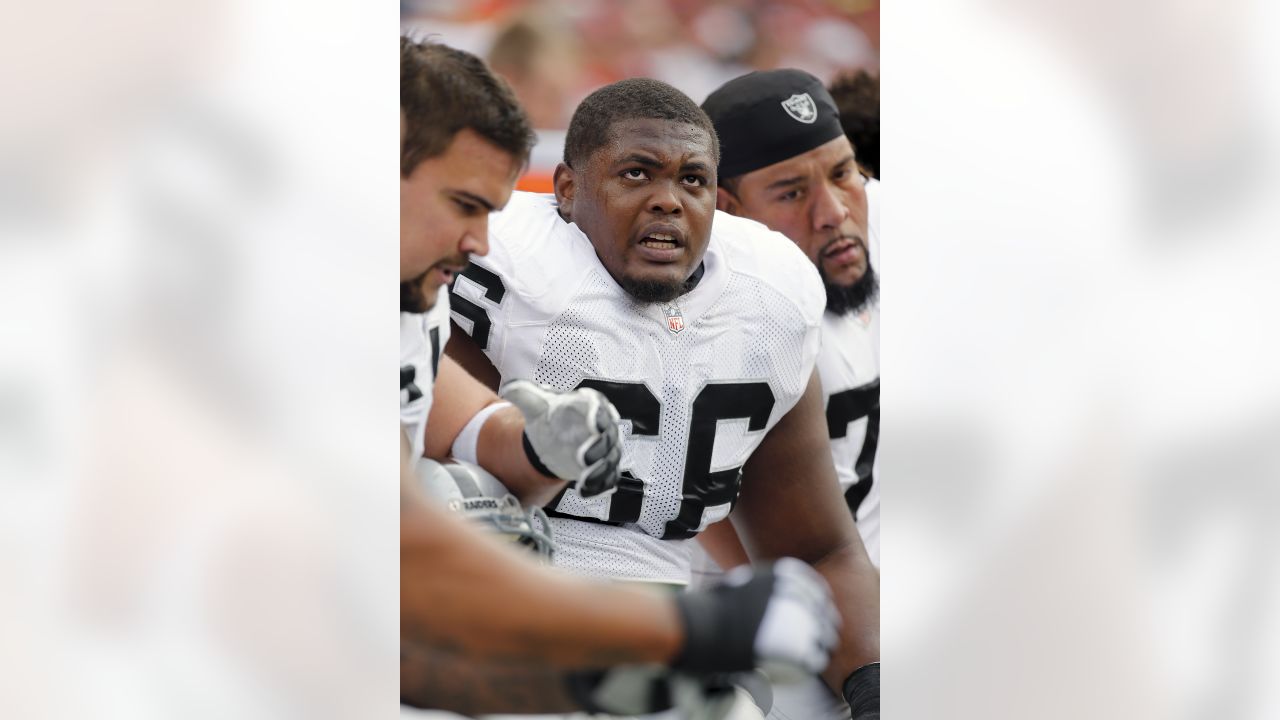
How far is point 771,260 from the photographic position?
2234 mm

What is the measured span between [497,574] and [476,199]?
0.61m

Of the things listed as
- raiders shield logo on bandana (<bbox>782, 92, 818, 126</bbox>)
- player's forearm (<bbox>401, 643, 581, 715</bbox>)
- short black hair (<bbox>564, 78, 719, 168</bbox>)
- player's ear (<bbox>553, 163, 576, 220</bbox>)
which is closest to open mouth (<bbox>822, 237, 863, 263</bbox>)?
raiders shield logo on bandana (<bbox>782, 92, 818, 126</bbox>)

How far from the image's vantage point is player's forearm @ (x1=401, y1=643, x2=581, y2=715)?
2.03m

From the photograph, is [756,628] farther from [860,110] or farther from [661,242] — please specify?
[860,110]

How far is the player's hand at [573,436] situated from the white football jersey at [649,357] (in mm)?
72

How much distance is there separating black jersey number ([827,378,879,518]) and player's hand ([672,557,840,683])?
0.30 m

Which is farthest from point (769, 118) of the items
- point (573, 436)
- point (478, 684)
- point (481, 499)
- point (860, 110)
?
point (478, 684)

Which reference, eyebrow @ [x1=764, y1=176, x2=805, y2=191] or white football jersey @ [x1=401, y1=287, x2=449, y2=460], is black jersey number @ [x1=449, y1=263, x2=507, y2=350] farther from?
eyebrow @ [x1=764, y1=176, x2=805, y2=191]
